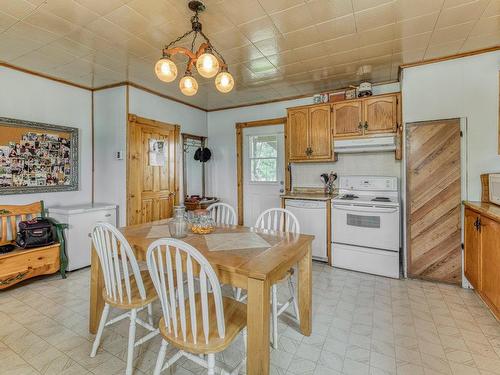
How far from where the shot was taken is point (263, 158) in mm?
4664

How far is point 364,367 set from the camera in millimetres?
1686

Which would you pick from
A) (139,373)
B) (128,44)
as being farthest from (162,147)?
(139,373)

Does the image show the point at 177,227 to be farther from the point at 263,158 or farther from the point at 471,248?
the point at 263,158

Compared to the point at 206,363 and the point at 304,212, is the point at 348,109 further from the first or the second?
the point at 206,363

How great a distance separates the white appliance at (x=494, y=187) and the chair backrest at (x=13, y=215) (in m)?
4.77

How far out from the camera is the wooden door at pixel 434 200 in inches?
112

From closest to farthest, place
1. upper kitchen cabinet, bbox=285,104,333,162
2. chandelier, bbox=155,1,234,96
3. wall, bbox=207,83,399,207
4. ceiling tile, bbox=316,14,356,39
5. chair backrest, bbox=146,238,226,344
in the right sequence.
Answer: chair backrest, bbox=146,238,226,344
chandelier, bbox=155,1,234,96
ceiling tile, bbox=316,14,356,39
upper kitchen cabinet, bbox=285,104,333,162
wall, bbox=207,83,399,207

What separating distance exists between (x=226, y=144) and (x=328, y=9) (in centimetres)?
317

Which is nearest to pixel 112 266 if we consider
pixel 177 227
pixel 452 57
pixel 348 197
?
pixel 177 227

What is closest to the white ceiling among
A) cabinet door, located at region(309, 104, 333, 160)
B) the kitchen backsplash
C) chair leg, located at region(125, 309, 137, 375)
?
cabinet door, located at region(309, 104, 333, 160)

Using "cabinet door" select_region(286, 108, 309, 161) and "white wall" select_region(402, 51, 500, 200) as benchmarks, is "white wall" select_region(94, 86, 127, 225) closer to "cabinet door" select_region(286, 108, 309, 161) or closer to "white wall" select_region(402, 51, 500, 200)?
"cabinet door" select_region(286, 108, 309, 161)

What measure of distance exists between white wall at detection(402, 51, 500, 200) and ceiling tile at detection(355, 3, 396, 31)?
113 cm

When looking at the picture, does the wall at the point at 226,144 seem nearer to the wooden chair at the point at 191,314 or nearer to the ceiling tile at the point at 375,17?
the ceiling tile at the point at 375,17

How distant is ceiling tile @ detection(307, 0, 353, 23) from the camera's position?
197cm
